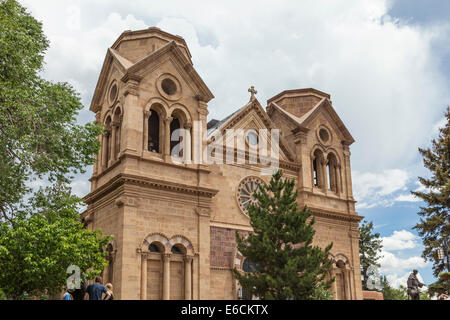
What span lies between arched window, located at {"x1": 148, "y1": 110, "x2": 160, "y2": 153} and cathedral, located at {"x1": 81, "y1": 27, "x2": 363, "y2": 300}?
0.20 feet

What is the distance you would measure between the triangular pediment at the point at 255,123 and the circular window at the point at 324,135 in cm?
378

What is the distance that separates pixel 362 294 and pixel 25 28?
2723 cm

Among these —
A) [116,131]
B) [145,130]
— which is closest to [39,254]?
[145,130]


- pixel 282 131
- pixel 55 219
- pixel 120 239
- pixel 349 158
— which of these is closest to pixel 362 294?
pixel 349 158

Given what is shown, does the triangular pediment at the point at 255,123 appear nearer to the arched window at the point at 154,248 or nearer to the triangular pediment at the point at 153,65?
the triangular pediment at the point at 153,65

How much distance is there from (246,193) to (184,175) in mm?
4656

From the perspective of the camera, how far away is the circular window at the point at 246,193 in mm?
30016

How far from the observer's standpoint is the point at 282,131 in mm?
35656

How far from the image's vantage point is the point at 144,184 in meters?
26.0

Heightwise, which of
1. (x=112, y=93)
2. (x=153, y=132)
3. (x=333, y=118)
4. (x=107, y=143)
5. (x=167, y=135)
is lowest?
(x=167, y=135)

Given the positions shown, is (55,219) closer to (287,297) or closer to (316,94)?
(287,297)

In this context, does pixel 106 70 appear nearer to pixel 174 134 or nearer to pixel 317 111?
pixel 174 134

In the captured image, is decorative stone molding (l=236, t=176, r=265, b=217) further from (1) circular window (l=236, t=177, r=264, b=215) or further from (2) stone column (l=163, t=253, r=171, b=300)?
(2) stone column (l=163, t=253, r=171, b=300)

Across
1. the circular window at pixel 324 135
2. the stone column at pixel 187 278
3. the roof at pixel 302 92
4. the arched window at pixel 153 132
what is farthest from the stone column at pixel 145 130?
the circular window at pixel 324 135
